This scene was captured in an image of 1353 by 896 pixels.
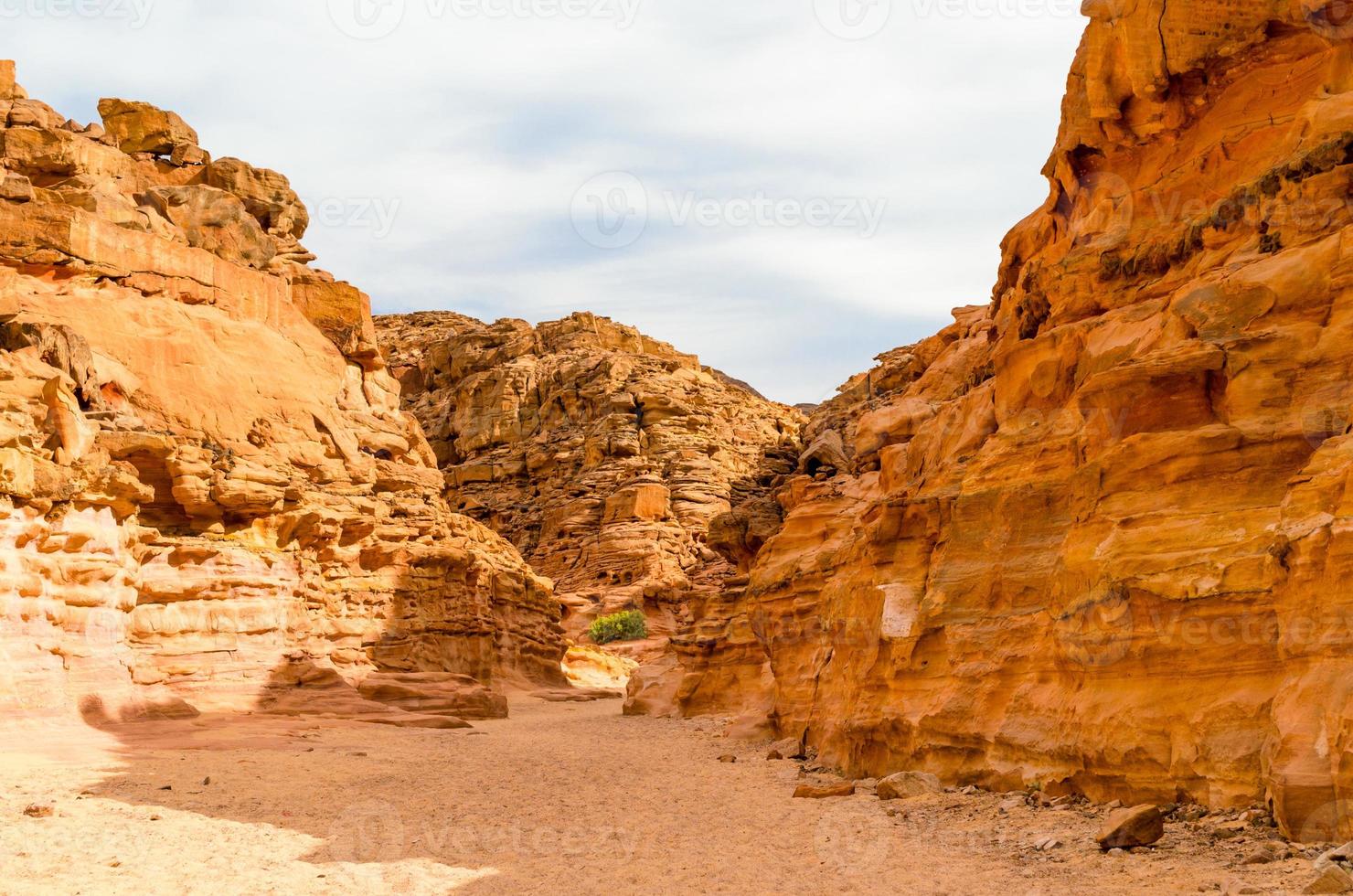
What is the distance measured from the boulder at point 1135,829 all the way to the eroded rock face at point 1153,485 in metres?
0.61

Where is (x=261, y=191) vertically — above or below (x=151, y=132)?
below

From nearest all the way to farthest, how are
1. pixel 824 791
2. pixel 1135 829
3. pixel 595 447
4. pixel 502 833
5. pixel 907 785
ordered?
pixel 1135 829
pixel 502 833
pixel 907 785
pixel 824 791
pixel 595 447

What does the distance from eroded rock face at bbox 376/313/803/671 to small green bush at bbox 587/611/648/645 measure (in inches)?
39.6

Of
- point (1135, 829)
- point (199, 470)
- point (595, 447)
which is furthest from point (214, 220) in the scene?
point (595, 447)

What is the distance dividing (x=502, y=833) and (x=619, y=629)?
38.4m

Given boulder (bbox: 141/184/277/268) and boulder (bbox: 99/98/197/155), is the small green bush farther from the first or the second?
boulder (bbox: 99/98/197/155)

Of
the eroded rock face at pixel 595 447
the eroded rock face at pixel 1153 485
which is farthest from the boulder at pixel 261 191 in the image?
the eroded rock face at pixel 595 447

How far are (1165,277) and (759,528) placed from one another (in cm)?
1970

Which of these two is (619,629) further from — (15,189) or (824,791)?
(824,791)

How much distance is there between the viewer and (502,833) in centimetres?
1007

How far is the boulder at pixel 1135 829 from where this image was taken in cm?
750

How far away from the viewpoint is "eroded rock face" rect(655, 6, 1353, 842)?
7.75 metres

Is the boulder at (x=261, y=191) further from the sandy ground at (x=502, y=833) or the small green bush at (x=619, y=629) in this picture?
the small green bush at (x=619, y=629)

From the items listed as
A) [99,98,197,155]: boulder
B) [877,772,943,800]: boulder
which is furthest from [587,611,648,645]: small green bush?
[877,772,943,800]: boulder
